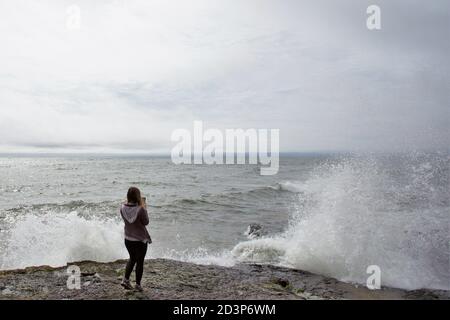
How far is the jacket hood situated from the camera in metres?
5.75

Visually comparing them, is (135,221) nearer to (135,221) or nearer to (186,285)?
(135,221)

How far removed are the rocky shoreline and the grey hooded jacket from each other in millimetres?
1145

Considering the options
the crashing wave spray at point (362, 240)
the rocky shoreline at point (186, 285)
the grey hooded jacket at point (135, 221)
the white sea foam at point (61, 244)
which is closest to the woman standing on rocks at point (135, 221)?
the grey hooded jacket at point (135, 221)

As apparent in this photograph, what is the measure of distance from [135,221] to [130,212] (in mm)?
182

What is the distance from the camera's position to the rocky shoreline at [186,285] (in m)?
6.24

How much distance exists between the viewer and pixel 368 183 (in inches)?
619

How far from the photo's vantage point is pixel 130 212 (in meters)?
5.79

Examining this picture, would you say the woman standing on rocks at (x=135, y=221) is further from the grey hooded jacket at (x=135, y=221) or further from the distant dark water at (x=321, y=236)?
the distant dark water at (x=321, y=236)

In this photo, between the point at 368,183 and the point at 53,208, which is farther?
the point at 53,208

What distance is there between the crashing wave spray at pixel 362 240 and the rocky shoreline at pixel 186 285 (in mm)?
785
